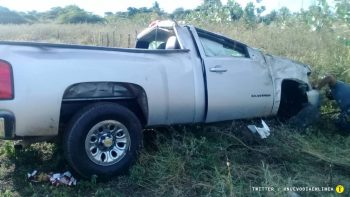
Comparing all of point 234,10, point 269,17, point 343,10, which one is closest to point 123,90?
point 343,10

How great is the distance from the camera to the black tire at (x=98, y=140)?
4172mm

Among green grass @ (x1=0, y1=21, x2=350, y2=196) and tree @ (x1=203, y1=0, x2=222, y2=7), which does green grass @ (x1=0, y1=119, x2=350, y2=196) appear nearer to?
green grass @ (x1=0, y1=21, x2=350, y2=196)

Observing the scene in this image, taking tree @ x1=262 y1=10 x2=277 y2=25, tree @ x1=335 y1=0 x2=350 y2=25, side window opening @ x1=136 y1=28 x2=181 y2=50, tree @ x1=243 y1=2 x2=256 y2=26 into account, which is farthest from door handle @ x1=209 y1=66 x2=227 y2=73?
tree @ x1=262 y1=10 x2=277 y2=25

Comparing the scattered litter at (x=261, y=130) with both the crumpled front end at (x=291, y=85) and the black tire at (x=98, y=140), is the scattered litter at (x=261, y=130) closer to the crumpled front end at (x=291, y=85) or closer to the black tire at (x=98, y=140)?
the crumpled front end at (x=291, y=85)

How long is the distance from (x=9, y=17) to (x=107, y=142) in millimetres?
52269

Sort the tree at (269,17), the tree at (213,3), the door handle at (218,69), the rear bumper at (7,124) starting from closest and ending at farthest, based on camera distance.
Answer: the rear bumper at (7,124) < the door handle at (218,69) < the tree at (269,17) < the tree at (213,3)

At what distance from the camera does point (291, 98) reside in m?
6.24

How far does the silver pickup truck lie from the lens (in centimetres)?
395

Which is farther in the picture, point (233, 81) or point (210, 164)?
point (233, 81)

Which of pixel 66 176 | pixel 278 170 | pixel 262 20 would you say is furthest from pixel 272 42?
pixel 66 176

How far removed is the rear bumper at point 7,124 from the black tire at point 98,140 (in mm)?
539

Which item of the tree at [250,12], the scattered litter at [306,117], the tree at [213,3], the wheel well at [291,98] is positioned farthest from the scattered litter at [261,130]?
the tree at [213,3]

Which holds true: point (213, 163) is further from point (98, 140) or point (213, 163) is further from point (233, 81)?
point (98, 140)

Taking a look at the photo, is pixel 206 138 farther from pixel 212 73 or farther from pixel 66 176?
pixel 66 176
